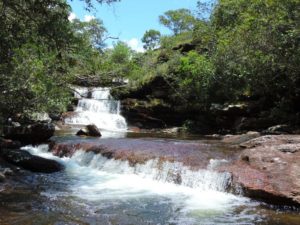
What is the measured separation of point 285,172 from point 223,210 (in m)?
2.62

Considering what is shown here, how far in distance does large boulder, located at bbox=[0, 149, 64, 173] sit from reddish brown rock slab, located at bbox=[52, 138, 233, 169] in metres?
2.19

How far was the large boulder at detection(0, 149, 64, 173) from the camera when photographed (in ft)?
50.0

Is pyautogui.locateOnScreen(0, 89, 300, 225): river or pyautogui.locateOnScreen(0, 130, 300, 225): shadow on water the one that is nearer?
pyautogui.locateOnScreen(0, 130, 300, 225): shadow on water

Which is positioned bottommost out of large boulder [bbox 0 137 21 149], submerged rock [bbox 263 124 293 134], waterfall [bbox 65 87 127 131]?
large boulder [bbox 0 137 21 149]

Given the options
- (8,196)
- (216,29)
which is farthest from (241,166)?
(216,29)

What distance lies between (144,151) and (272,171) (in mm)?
5718

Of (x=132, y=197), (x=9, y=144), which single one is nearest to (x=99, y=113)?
(x=9, y=144)

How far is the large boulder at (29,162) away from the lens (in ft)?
50.0

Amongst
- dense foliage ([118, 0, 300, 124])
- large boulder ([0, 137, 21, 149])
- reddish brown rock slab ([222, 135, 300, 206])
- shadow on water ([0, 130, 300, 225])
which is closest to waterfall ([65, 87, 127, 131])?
dense foliage ([118, 0, 300, 124])

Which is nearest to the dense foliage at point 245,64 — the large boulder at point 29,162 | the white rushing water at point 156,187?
the white rushing water at point 156,187

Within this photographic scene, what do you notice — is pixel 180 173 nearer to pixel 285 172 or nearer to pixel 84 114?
pixel 285 172

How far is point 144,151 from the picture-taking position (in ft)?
52.5

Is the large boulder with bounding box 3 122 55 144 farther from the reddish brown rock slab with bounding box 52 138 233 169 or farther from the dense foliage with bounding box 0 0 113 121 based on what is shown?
the dense foliage with bounding box 0 0 113 121

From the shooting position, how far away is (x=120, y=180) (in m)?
13.9
